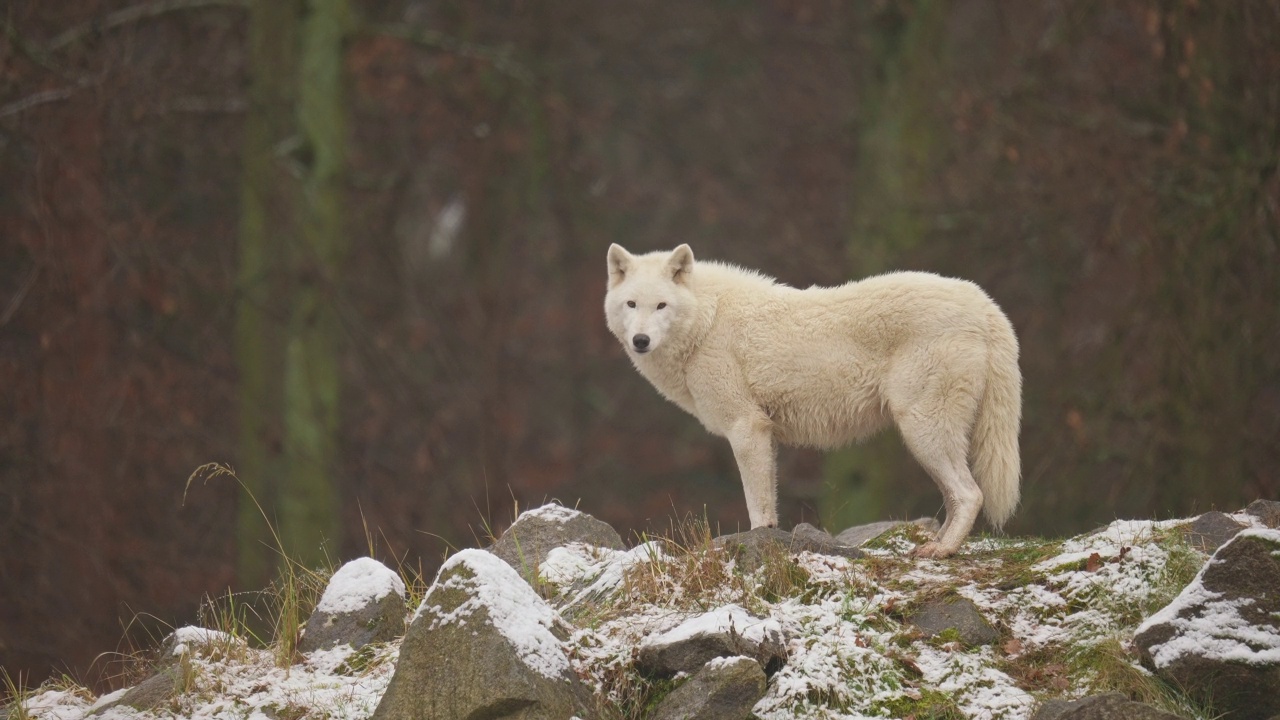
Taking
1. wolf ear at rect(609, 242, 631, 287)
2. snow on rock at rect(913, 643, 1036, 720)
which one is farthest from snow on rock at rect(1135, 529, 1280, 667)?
wolf ear at rect(609, 242, 631, 287)

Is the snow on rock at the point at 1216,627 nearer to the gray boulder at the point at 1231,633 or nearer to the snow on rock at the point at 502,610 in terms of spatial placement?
the gray boulder at the point at 1231,633

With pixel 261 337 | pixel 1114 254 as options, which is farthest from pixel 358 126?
pixel 1114 254

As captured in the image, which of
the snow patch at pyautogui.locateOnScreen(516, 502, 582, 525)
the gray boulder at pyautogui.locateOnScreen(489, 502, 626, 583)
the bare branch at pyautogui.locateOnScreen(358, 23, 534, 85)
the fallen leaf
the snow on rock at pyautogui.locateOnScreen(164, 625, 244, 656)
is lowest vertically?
the fallen leaf

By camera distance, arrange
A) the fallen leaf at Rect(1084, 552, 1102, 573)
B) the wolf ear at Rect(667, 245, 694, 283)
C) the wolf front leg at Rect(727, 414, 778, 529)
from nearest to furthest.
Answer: the fallen leaf at Rect(1084, 552, 1102, 573) < the wolf front leg at Rect(727, 414, 778, 529) < the wolf ear at Rect(667, 245, 694, 283)

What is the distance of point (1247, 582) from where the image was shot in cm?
509

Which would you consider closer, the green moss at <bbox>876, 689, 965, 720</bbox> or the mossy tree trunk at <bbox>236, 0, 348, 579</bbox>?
the green moss at <bbox>876, 689, 965, 720</bbox>

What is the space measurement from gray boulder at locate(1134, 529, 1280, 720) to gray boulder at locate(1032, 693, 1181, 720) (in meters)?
0.38

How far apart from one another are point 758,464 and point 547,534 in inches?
51.2

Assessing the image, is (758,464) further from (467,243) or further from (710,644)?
(467,243)

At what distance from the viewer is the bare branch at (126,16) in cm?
1234

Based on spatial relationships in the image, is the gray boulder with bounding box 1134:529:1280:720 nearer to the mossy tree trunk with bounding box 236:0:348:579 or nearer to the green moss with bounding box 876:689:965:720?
the green moss with bounding box 876:689:965:720

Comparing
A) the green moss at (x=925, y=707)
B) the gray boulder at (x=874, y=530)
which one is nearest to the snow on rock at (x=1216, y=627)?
the green moss at (x=925, y=707)

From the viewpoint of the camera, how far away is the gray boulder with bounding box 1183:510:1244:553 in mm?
6129

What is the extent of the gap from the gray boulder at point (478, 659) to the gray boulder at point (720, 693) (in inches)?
16.0
